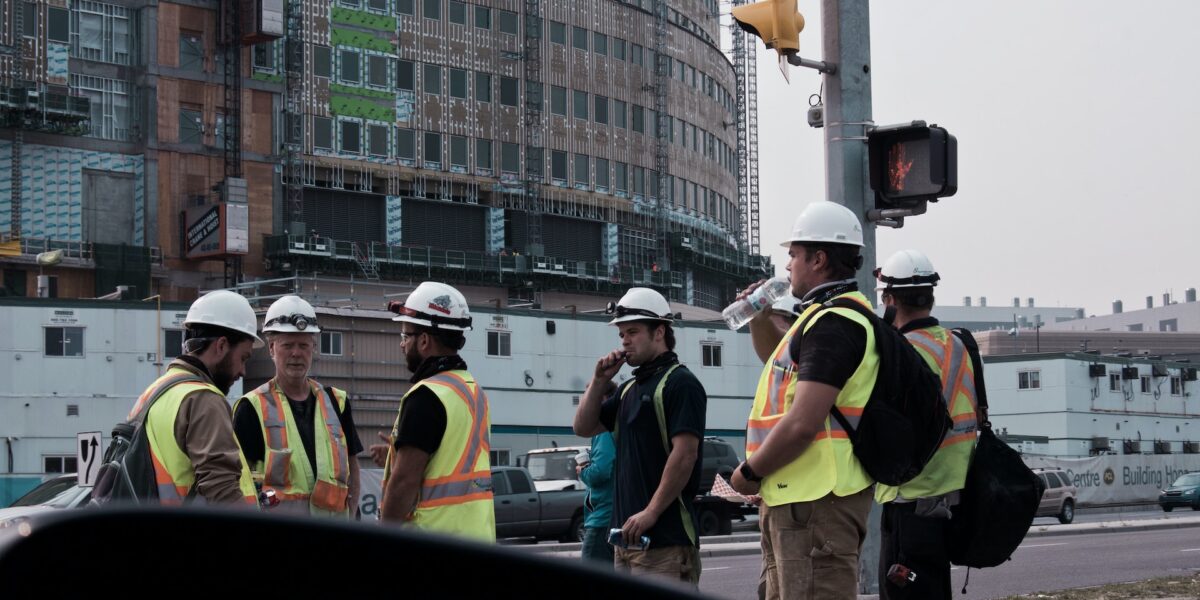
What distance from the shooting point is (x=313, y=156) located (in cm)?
6575

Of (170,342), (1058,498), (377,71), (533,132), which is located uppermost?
(377,71)

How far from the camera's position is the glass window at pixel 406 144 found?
6838cm

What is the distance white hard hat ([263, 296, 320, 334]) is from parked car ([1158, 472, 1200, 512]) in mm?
42225

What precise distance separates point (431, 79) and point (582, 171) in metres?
8.95

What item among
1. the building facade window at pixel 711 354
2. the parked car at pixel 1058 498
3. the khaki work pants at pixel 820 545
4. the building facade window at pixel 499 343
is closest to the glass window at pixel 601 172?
the building facade window at pixel 711 354

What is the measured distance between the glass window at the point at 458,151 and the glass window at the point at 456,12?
5.16 m

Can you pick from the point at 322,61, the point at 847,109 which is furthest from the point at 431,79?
the point at 847,109

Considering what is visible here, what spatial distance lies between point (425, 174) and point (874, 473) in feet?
212

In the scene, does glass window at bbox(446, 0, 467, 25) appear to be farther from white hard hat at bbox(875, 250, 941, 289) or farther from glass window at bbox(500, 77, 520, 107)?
white hard hat at bbox(875, 250, 941, 289)

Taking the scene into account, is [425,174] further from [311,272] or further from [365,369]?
[365,369]

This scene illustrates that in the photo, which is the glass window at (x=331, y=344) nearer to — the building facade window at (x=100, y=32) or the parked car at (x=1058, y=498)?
the building facade window at (x=100, y=32)

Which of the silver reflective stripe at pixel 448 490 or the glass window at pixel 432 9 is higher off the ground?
the glass window at pixel 432 9

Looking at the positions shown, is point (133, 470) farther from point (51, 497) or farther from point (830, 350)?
point (51, 497)

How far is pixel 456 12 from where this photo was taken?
70250 mm
